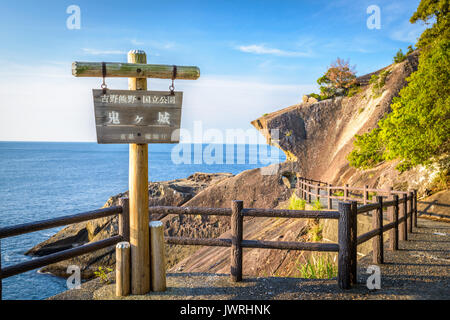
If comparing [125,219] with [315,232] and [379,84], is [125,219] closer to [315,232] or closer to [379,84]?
[315,232]

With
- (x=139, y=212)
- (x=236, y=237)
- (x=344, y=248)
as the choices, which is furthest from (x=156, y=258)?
(x=344, y=248)

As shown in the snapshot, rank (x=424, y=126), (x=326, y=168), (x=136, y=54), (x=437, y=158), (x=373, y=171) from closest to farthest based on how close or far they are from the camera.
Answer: (x=136, y=54), (x=424, y=126), (x=437, y=158), (x=373, y=171), (x=326, y=168)

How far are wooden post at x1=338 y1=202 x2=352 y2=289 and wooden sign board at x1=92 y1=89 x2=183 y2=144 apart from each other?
275 centimetres

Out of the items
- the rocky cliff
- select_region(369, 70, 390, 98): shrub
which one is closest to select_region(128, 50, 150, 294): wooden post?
the rocky cliff

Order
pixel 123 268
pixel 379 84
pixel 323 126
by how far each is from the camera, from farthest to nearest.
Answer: pixel 323 126, pixel 379 84, pixel 123 268

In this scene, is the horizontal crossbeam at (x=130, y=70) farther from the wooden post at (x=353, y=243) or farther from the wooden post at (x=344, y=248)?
the wooden post at (x=353, y=243)

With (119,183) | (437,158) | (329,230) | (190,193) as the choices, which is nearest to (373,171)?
(437,158)

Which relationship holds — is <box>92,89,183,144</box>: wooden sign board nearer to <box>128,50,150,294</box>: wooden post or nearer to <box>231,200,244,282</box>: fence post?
<box>128,50,150,294</box>: wooden post

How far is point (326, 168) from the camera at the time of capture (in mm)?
26625

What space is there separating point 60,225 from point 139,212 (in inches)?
44.5

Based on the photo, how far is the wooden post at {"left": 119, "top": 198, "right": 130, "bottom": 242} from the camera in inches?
217

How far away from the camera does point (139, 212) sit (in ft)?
16.8

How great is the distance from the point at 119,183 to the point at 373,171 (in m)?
61.6

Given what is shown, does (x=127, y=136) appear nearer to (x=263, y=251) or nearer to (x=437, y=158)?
(x=263, y=251)
